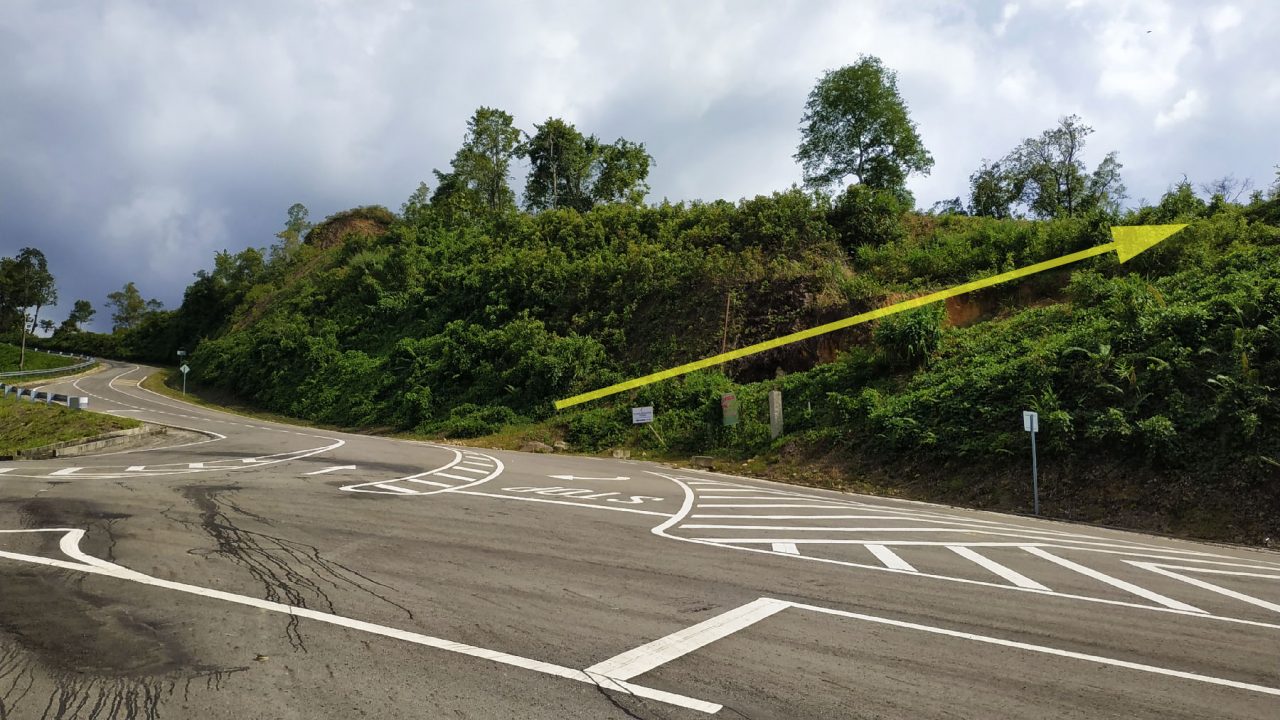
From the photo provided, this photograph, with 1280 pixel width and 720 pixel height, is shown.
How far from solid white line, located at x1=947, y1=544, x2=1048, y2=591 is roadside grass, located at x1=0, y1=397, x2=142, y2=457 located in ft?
92.0

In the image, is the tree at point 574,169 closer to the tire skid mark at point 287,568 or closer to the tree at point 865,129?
the tree at point 865,129

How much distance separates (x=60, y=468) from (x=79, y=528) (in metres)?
10.5

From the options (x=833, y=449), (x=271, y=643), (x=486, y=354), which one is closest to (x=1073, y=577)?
(x=271, y=643)

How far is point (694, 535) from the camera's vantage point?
31.7 ft

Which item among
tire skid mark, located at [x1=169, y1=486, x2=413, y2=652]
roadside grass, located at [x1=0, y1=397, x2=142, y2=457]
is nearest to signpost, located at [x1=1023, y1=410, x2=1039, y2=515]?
tire skid mark, located at [x1=169, y1=486, x2=413, y2=652]

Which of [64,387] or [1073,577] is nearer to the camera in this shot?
[1073,577]

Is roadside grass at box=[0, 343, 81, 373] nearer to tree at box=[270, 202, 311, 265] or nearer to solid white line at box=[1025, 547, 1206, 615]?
tree at box=[270, 202, 311, 265]

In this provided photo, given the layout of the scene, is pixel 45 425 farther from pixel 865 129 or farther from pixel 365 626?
pixel 865 129

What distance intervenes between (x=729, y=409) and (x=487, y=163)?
143ft

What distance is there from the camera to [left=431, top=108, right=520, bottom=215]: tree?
2312 inches

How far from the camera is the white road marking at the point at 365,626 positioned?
4289mm

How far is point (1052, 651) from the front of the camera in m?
5.21

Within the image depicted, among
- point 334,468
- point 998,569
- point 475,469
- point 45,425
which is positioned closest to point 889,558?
point 998,569

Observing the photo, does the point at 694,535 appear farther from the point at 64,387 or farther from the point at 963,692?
the point at 64,387
